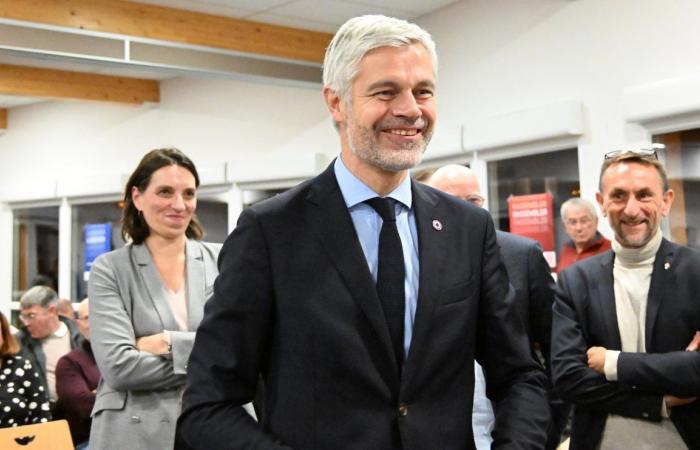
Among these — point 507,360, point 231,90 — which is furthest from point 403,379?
point 231,90

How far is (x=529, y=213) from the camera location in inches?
235

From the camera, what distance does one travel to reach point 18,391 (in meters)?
3.96

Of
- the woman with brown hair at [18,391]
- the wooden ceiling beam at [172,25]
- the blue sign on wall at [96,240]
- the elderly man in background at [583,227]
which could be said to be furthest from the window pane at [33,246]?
the elderly man in background at [583,227]

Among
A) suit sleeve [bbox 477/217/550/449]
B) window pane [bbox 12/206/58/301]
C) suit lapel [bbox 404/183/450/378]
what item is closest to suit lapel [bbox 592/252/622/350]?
suit sleeve [bbox 477/217/550/449]

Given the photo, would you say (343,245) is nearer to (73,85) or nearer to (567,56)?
(567,56)

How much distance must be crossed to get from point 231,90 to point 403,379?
A: 23.4 feet

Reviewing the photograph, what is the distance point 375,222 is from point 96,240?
866cm

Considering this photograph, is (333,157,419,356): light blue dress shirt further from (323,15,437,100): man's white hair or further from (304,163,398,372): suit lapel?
(323,15,437,100): man's white hair

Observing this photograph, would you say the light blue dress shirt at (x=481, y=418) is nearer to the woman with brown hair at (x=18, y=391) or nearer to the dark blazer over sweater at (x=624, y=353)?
the dark blazer over sweater at (x=624, y=353)

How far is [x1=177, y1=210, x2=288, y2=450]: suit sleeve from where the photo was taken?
1371 millimetres

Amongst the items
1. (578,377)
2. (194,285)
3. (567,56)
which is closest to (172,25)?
(567,56)

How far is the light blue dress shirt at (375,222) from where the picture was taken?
1.45m

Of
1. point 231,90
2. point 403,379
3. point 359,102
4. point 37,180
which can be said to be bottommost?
point 403,379

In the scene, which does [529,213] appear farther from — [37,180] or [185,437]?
[37,180]
